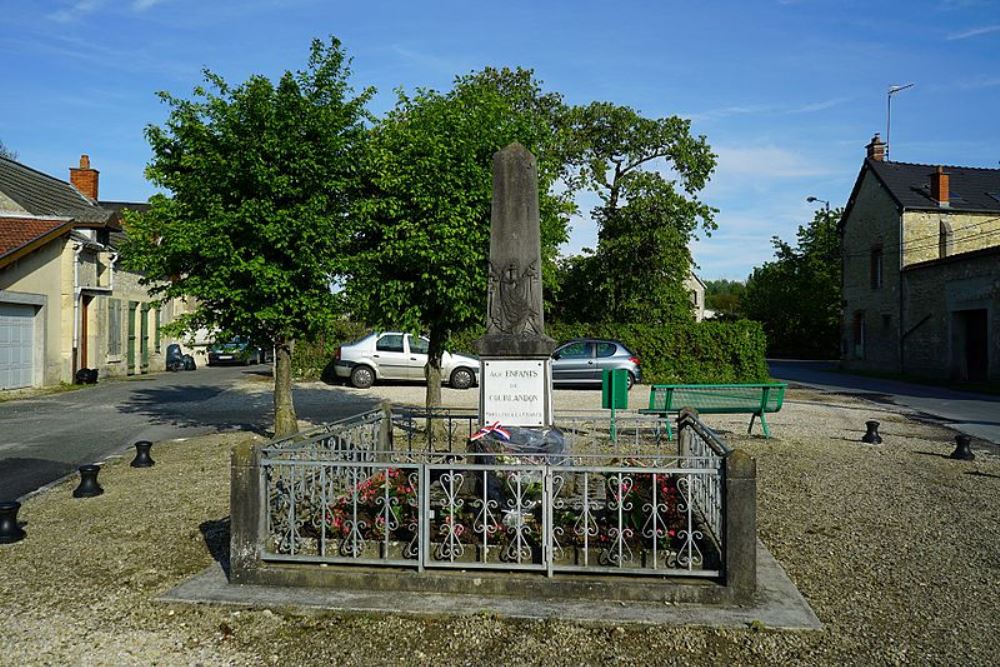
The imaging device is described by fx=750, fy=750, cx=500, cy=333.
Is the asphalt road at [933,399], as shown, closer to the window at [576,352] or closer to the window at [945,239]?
the window at [945,239]

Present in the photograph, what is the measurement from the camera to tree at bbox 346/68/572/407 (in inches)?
412

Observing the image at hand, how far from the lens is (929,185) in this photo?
106 ft

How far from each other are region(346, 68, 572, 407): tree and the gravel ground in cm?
352

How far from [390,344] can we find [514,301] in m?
15.1

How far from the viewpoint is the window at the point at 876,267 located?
32562 millimetres

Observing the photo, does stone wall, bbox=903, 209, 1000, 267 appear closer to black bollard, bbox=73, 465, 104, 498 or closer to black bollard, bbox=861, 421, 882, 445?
black bollard, bbox=861, 421, 882, 445

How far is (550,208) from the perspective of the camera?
11.5 meters

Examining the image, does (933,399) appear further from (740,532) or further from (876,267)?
(740,532)

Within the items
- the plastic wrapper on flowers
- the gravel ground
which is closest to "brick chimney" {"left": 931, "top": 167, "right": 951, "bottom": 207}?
the gravel ground

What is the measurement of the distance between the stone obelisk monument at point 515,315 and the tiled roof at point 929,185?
28789 mm

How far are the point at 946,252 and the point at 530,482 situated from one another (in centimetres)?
3098

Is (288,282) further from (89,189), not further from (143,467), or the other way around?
(89,189)

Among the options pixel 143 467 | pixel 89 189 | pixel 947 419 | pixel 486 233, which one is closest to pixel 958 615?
pixel 486 233

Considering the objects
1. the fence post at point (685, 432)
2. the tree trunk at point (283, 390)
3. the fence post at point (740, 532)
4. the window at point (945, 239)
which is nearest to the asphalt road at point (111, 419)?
the tree trunk at point (283, 390)
